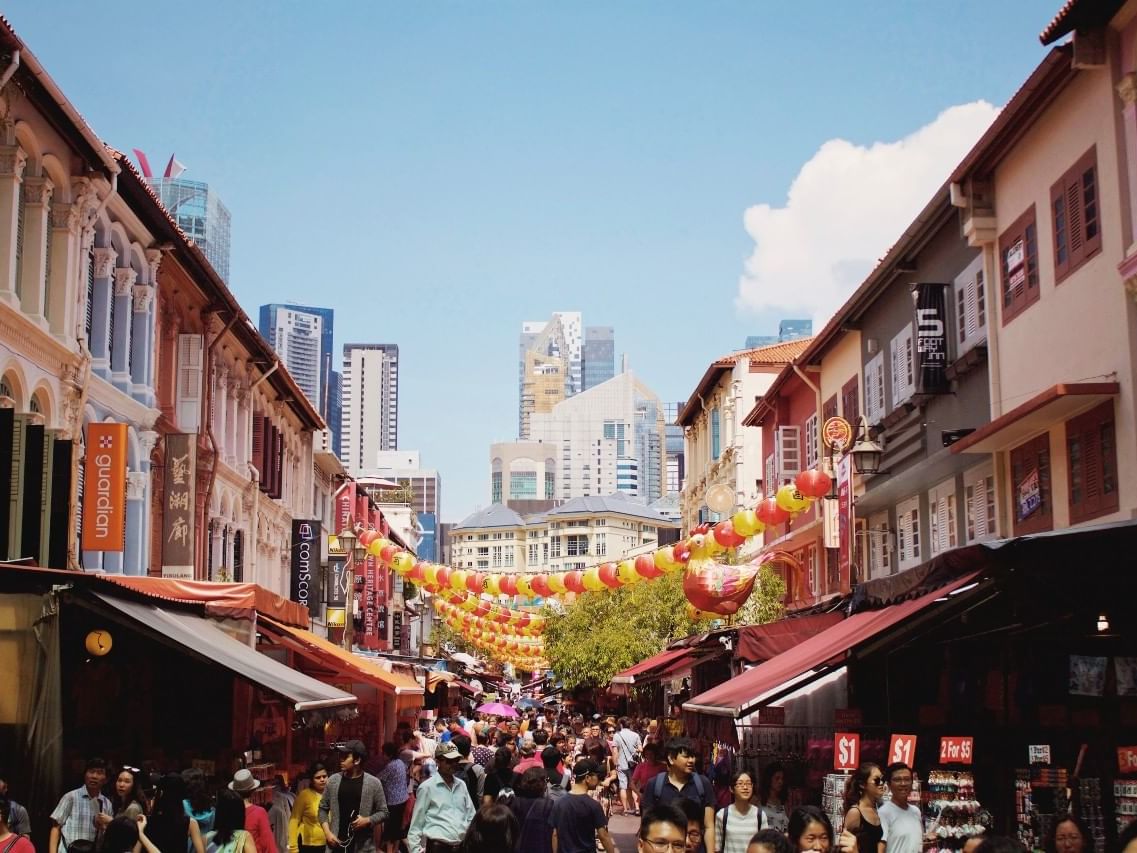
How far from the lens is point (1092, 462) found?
62.3 feet

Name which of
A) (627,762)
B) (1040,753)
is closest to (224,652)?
(1040,753)

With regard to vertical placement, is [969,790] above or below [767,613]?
below

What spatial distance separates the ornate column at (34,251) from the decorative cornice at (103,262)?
2.68 m

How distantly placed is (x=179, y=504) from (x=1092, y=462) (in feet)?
50.0

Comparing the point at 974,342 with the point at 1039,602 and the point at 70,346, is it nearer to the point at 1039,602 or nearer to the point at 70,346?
the point at 1039,602

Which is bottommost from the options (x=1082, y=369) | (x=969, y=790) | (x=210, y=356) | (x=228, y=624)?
(x=969, y=790)

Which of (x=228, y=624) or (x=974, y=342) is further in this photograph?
(x=974, y=342)

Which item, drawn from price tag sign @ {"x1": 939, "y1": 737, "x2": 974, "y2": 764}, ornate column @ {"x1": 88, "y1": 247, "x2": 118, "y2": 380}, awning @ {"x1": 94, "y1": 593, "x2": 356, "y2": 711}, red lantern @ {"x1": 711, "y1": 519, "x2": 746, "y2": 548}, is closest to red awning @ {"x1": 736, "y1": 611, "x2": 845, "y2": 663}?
red lantern @ {"x1": 711, "y1": 519, "x2": 746, "y2": 548}

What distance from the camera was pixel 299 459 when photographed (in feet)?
151

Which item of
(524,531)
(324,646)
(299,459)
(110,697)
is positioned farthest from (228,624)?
(524,531)

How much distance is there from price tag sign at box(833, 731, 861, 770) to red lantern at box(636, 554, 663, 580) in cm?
1612

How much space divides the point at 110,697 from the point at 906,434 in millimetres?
15288

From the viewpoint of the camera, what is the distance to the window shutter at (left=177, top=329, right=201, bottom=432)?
94.6 feet

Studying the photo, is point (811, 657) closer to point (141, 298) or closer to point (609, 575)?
point (141, 298)
